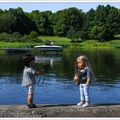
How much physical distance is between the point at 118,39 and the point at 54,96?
399 feet

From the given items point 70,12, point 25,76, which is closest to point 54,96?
point 25,76

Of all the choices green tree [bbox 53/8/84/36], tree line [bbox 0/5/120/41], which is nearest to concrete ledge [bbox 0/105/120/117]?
tree line [bbox 0/5/120/41]

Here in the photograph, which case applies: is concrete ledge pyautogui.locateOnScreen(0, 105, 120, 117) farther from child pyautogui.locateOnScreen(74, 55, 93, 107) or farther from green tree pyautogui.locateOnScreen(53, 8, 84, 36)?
green tree pyautogui.locateOnScreen(53, 8, 84, 36)

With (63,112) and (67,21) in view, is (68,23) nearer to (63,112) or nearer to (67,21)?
(67,21)

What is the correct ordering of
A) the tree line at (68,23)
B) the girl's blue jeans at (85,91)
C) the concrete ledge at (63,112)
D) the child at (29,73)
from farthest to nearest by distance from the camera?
the tree line at (68,23), the girl's blue jeans at (85,91), the child at (29,73), the concrete ledge at (63,112)

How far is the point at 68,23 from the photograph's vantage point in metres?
156

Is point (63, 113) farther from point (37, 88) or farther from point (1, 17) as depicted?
point (1, 17)

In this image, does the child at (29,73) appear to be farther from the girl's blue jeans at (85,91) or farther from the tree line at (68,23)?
the tree line at (68,23)

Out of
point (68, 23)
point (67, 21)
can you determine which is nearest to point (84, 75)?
point (68, 23)

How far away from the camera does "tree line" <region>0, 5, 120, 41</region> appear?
141625mm

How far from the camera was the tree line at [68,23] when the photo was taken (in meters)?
142

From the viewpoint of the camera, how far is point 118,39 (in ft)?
483

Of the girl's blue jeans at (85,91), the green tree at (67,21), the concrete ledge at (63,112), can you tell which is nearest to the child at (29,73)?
the concrete ledge at (63,112)

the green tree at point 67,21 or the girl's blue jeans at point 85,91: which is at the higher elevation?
the green tree at point 67,21
